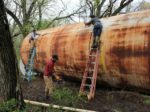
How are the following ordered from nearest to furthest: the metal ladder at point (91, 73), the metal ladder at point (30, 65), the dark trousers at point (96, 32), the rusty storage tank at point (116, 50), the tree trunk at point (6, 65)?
the tree trunk at point (6, 65) → the rusty storage tank at point (116, 50) → the metal ladder at point (91, 73) → the dark trousers at point (96, 32) → the metal ladder at point (30, 65)

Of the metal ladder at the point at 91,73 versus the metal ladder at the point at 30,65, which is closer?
the metal ladder at the point at 91,73

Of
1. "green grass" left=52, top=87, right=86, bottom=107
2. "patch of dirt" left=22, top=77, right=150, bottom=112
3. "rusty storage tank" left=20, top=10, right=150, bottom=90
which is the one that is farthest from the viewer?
"green grass" left=52, top=87, right=86, bottom=107

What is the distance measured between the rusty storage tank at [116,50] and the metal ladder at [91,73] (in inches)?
9.1

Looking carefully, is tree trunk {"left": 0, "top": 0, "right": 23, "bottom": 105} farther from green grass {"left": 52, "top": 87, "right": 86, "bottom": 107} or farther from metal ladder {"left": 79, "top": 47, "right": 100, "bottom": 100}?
metal ladder {"left": 79, "top": 47, "right": 100, "bottom": 100}

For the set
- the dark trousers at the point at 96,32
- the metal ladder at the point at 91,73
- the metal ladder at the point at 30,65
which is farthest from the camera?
the metal ladder at the point at 30,65

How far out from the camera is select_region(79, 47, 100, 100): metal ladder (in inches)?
473

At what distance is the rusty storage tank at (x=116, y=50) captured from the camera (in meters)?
10.6

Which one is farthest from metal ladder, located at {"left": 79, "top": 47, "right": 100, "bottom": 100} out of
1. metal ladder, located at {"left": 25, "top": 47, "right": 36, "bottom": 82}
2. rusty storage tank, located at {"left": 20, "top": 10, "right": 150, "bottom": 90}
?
metal ladder, located at {"left": 25, "top": 47, "right": 36, "bottom": 82}

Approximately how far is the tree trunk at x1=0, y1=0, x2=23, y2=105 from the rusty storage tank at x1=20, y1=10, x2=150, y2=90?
3.42 meters

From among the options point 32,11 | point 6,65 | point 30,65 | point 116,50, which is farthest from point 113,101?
point 32,11

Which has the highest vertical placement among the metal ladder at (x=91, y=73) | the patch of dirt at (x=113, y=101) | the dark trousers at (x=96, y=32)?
the dark trousers at (x=96, y=32)

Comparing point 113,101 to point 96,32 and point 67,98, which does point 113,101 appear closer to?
point 67,98

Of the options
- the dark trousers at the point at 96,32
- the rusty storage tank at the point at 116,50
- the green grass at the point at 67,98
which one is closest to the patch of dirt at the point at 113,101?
the green grass at the point at 67,98

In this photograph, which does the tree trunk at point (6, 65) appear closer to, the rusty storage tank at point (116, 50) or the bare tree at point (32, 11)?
the rusty storage tank at point (116, 50)
